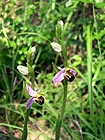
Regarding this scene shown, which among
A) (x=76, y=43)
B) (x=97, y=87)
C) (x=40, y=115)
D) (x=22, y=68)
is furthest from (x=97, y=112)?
(x=22, y=68)

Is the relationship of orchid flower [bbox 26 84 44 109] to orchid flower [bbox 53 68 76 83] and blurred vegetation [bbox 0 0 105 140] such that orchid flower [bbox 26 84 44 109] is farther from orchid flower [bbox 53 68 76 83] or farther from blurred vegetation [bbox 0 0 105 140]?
blurred vegetation [bbox 0 0 105 140]

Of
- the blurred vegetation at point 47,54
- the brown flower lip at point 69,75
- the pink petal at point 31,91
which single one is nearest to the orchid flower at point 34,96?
the pink petal at point 31,91

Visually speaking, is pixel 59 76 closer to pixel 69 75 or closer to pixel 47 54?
pixel 69 75

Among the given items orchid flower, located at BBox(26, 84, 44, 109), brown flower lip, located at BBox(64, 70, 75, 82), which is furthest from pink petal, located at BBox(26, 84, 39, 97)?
brown flower lip, located at BBox(64, 70, 75, 82)

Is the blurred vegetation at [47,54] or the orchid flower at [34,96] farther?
the blurred vegetation at [47,54]

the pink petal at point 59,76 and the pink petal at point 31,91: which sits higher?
the pink petal at point 59,76

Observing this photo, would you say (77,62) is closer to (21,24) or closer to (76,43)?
(76,43)

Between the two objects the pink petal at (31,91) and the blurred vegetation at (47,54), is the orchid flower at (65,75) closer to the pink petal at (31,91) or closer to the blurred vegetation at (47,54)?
the pink petal at (31,91)

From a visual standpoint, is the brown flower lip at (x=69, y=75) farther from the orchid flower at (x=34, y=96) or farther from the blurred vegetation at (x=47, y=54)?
the blurred vegetation at (x=47, y=54)

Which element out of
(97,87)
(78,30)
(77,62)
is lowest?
(97,87)
